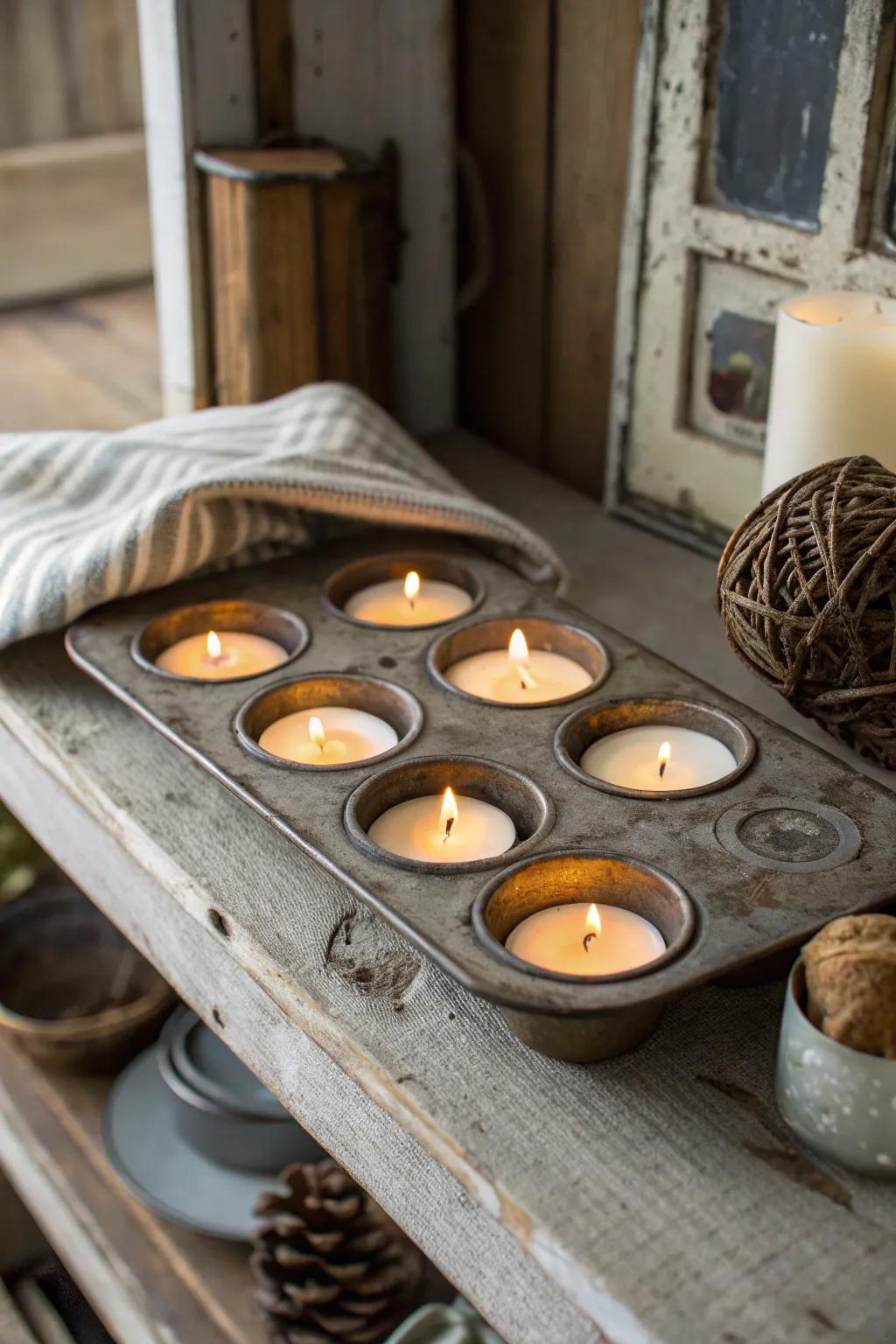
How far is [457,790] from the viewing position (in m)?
0.72

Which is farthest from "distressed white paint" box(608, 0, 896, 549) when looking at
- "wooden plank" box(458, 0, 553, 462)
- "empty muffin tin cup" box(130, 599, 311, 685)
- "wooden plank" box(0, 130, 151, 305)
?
"wooden plank" box(0, 130, 151, 305)

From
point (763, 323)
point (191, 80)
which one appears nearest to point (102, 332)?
point (191, 80)

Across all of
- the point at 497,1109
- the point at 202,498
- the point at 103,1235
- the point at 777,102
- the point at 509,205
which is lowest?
the point at 103,1235

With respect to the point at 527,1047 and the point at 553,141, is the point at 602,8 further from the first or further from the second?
the point at 527,1047

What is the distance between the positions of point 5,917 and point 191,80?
2.40ft

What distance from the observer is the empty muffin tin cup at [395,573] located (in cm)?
92

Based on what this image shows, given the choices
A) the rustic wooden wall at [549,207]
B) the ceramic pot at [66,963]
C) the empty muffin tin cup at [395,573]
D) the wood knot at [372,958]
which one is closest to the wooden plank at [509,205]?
the rustic wooden wall at [549,207]

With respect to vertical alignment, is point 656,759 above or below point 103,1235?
above

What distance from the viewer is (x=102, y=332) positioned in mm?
1599

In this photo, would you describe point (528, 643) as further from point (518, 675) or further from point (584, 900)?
point (584, 900)

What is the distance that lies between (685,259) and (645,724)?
0.40 meters

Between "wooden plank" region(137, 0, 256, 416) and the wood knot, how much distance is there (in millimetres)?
633

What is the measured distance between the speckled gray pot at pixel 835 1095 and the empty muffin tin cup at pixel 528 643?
0.28 meters

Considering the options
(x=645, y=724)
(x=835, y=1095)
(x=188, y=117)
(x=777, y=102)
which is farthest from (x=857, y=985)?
(x=188, y=117)
